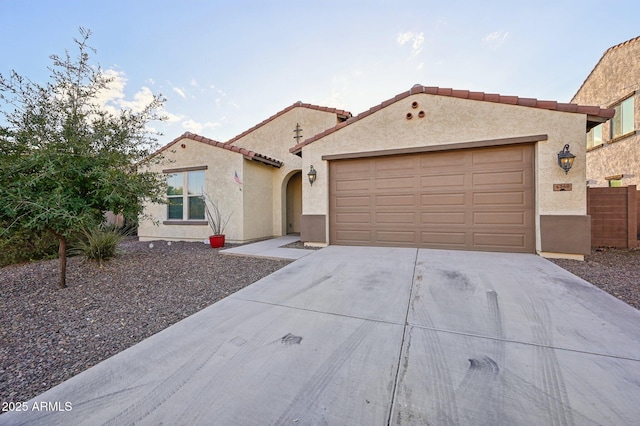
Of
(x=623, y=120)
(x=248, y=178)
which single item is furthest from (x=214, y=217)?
(x=623, y=120)

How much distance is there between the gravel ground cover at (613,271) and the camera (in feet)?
11.5

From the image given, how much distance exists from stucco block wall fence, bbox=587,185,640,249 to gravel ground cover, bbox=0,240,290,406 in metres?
8.26

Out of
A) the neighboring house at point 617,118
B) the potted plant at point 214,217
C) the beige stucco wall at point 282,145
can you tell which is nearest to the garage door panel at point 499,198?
the beige stucco wall at point 282,145

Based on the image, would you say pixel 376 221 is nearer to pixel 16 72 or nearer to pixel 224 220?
pixel 224 220

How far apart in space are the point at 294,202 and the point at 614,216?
10045 mm

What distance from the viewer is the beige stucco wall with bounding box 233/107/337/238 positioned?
33.0 ft

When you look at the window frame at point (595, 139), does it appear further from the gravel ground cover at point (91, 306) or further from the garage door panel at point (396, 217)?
the gravel ground cover at point (91, 306)

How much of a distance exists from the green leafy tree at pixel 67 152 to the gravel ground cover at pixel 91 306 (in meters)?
0.69

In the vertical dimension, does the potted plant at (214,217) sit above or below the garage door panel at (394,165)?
below

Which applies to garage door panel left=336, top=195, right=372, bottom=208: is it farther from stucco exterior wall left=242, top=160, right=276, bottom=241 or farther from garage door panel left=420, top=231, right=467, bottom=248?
stucco exterior wall left=242, top=160, right=276, bottom=241

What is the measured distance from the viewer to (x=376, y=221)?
269 inches

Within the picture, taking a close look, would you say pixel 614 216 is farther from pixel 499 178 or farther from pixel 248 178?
pixel 248 178

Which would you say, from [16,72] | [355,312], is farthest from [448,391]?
[16,72]

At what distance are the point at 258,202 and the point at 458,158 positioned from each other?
6.60 metres
